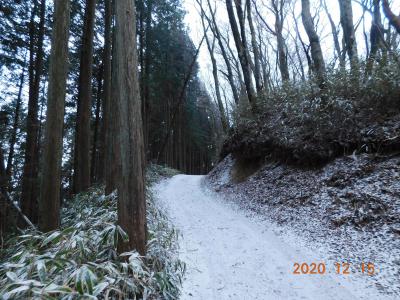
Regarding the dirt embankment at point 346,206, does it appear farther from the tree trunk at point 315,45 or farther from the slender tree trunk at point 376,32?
the slender tree trunk at point 376,32

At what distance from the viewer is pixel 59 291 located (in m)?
1.86

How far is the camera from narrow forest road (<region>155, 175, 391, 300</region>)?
2582mm

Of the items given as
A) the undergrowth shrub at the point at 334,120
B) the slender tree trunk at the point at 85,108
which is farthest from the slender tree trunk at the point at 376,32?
the slender tree trunk at the point at 85,108

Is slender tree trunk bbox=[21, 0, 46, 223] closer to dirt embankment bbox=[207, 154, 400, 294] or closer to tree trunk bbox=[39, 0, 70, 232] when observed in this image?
tree trunk bbox=[39, 0, 70, 232]

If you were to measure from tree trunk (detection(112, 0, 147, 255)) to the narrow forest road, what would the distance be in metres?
0.91

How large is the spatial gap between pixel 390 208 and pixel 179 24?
1930 centimetres

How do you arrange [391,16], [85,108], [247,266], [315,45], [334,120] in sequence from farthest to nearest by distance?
[85,108] → [315,45] → [334,120] → [391,16] → [247,266]
